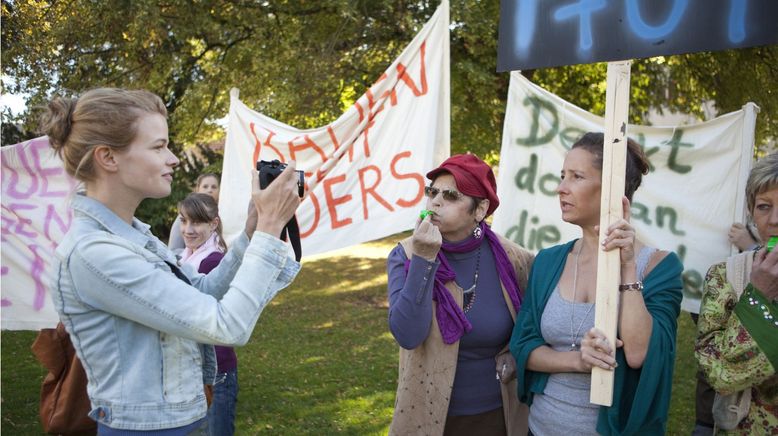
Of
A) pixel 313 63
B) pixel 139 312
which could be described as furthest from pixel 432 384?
pixel 313 63

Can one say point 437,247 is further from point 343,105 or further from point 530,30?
point 343,105

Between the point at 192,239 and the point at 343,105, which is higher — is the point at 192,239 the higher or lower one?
the lower one

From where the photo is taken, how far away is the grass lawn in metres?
5.20

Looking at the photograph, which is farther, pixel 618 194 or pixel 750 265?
pixel 750 265

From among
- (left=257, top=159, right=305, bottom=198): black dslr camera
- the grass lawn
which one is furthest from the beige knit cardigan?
the grass lawn

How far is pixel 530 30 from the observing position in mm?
2115

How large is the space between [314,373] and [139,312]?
5135 millimetres

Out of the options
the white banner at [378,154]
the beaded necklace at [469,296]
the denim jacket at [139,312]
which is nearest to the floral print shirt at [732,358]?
the beaded necklace at [469,296]

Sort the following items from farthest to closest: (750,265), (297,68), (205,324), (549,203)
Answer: (297,68)
(549,203)
(750,265)
(205,324)

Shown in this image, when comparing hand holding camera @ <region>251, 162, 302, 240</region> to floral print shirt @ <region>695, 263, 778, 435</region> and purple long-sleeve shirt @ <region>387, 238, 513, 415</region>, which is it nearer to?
purple long-sleeve shirt @ <region>387, 238, 513, 415</region>

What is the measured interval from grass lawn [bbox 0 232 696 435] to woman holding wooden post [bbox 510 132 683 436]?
293 cm

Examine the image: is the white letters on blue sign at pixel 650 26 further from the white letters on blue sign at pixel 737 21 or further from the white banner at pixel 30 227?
the white banner at pixel 30 227

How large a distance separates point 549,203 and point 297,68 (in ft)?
15.9

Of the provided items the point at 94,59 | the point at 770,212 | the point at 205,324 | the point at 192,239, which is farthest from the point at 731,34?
the point at 94,59
